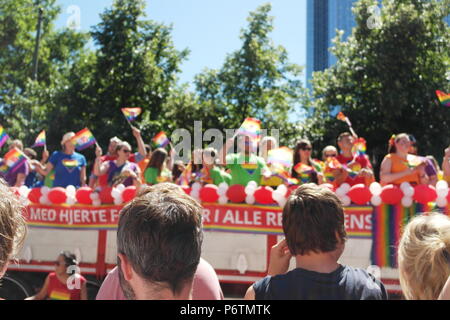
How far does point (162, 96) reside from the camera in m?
18.5

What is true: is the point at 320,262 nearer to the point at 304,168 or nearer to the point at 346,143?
the point at 304,168

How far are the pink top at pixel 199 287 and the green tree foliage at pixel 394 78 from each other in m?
13.7

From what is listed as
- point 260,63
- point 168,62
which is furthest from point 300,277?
point 168,62

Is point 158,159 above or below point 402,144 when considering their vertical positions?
below

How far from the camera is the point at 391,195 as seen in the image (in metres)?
4.95

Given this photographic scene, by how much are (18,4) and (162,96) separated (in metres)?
8.90

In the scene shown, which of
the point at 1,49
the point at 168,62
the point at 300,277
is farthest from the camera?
the point at 1,49

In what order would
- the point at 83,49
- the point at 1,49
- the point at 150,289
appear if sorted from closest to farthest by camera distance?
the point at 150,289
the point at 1,49
the point at 83,49

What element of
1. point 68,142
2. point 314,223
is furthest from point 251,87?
point 314,223

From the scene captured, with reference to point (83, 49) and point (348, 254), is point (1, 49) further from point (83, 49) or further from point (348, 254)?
point (348, 254)

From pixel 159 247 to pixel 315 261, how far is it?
770 mm

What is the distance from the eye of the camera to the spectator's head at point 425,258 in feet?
5.68

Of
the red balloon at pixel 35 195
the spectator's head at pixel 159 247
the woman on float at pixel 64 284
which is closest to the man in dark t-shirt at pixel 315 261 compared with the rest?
the spectator's head at pixel 159 247

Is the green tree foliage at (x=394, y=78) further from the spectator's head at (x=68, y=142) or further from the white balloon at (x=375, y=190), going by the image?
the white balloon at (x=375, y=190)
